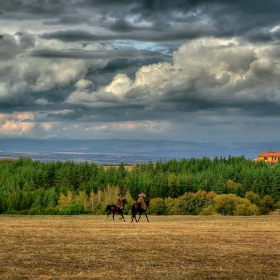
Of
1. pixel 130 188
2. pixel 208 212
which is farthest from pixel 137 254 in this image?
pixel 130 188

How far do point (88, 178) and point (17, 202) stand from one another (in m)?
51.3

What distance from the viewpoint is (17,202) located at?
137250mm

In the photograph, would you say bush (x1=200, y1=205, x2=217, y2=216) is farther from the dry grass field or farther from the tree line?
the dry grass field

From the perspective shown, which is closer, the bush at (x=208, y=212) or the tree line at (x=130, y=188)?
the bush at (x=208, y=212)

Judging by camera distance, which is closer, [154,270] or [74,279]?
[74,279]

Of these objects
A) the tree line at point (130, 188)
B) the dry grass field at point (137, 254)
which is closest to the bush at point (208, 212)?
the tree line at point (130, 188)

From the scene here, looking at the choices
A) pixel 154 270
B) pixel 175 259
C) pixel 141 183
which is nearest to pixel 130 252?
pixel 175 259

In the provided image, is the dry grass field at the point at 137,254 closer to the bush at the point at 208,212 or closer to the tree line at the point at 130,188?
the bush at the point at 208,212

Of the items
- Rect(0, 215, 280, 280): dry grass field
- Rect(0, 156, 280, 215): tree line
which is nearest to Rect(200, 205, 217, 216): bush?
Rect(0, 156, 280, 215): tree line

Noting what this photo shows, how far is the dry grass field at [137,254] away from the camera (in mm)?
18000

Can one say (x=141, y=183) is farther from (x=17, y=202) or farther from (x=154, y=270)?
(x=154, y=270)

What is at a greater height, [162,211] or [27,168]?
[27,168]

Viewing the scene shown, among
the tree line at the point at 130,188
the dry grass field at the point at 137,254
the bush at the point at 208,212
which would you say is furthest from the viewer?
the tree line at the point at 130,188

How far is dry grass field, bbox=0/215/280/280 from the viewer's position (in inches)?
709
